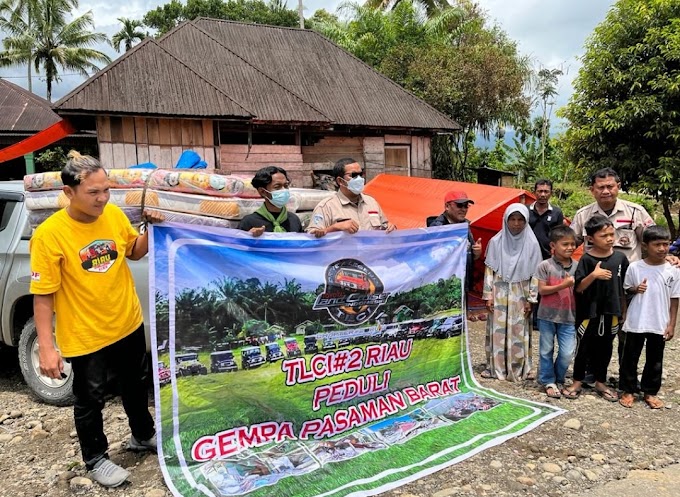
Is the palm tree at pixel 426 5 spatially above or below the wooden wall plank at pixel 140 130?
above

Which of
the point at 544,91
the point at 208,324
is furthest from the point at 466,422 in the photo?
the point at 544,91

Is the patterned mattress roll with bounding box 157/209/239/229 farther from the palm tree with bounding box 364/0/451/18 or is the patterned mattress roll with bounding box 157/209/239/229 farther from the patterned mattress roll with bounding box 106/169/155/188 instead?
the palm tree with bounding box 364/0/451/18

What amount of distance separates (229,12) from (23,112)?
18389mm

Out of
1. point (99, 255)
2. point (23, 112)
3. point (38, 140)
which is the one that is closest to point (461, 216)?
point (99, 255)

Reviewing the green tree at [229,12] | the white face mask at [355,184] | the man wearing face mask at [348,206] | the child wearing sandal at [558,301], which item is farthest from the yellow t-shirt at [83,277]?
the green tree at [229,12]

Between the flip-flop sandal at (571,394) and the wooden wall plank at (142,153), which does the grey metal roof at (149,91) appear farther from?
the flip-flop sandal at (571,394)

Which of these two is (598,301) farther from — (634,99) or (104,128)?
(104,128)

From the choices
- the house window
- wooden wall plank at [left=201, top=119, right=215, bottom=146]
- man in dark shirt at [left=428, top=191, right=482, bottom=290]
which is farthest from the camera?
the house window

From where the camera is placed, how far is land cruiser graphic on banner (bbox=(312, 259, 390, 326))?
3791 millimetres

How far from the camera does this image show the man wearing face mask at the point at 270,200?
12.6 ft

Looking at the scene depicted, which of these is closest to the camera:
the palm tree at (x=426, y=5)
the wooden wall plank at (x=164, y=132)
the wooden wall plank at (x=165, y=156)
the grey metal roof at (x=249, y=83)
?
the grey metal roof at (x=249, y=83)

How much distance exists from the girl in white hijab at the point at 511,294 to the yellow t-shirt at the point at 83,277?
3.01 meters

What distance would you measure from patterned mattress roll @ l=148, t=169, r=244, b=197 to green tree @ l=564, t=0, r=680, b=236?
23.1 feet

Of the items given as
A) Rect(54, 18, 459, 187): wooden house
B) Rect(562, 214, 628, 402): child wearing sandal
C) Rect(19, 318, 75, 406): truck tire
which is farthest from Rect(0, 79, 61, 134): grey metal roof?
Rect(562, 214, 628, 402): child wearing sandal
